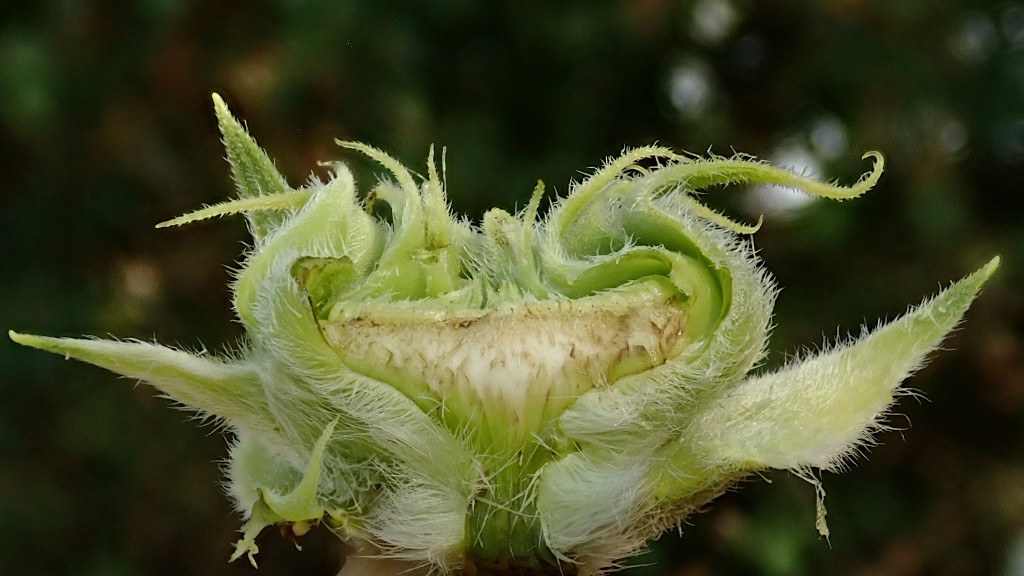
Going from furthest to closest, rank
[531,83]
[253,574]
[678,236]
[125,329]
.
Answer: [253,574], [531,83], [125,329], [678,236]

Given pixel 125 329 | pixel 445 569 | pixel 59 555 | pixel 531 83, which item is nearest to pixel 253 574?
pixel 59 555

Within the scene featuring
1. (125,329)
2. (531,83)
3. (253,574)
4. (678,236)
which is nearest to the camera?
(678,236)

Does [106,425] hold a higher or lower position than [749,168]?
lower

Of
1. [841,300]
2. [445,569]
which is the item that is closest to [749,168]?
[445,569]

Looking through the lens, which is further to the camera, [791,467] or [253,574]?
[253,574]

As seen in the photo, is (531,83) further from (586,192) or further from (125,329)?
(586,192)

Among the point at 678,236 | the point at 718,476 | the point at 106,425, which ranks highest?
the point at 678,236
